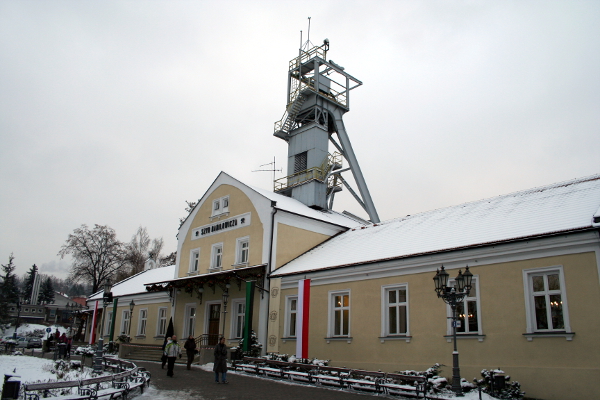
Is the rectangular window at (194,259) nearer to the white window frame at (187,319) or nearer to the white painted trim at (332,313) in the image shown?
the white window frame at (187,319)

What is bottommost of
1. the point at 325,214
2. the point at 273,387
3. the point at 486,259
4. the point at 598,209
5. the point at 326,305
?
the point at 273,387

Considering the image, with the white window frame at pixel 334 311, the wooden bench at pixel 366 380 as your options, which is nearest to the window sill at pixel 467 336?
the wooden bench at pixel 366 380

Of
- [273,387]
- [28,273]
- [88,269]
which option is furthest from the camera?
[28,273]

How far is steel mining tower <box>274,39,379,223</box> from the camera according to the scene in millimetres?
34938

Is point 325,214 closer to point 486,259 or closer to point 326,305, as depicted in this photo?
point 326,305

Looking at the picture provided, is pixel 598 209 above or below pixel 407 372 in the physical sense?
above

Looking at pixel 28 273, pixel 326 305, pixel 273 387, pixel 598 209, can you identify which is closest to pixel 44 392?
pixel 273 387

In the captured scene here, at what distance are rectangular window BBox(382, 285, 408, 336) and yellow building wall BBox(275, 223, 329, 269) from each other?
745 centimetres

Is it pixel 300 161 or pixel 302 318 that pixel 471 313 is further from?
pixel 300 161

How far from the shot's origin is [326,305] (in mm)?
21203

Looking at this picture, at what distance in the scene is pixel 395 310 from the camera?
18797 millimetres

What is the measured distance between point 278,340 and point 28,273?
4741 inches

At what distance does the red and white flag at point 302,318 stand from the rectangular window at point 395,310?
3.98 m

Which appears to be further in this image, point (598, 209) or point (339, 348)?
point (339, 348)
